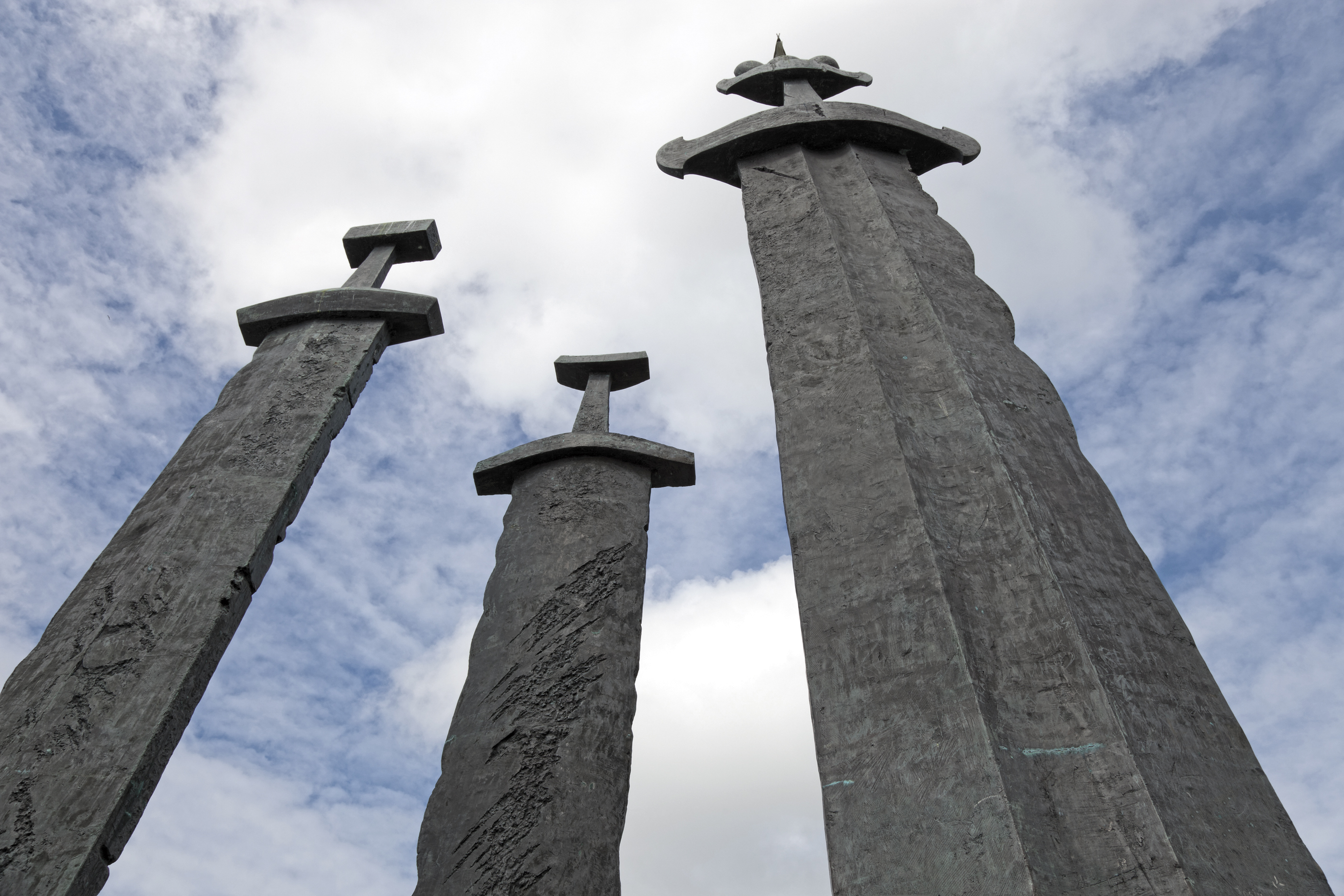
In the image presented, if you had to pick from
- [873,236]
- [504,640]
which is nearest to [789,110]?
[873,236]

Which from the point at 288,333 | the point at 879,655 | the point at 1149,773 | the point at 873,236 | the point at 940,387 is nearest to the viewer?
the point at 1149,773

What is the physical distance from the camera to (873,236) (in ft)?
11.9

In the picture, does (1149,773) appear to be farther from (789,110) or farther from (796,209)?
(789,110)

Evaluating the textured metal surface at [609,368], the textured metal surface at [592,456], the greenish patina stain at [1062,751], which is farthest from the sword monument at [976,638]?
the textured metal surface at [609,368]

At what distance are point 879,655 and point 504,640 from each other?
2.81 metres

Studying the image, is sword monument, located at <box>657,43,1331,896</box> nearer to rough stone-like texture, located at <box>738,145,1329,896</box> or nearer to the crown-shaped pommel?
rough stone-like texture, located at <box>738,145,1329,896</box>

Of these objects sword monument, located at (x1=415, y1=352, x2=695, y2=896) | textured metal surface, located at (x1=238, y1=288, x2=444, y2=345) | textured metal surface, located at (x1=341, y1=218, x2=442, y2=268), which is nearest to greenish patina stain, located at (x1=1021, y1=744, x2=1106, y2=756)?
sword monument, located at (x1=415, y1=352, x2=695, y2=896)

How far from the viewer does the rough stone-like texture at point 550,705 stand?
386 centimetres

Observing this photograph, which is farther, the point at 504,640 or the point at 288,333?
the point at 288,333

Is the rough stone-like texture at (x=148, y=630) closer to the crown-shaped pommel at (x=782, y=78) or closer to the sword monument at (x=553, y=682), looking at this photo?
the sword monument at (x=553, y=682)

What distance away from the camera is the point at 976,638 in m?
2.19

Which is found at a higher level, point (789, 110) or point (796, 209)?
point (789, 110)

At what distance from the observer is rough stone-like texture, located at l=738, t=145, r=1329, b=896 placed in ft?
6.00

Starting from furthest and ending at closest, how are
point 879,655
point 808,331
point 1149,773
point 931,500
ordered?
point 808,331 → point 931,500 → point 879,655 → point 1149,773
